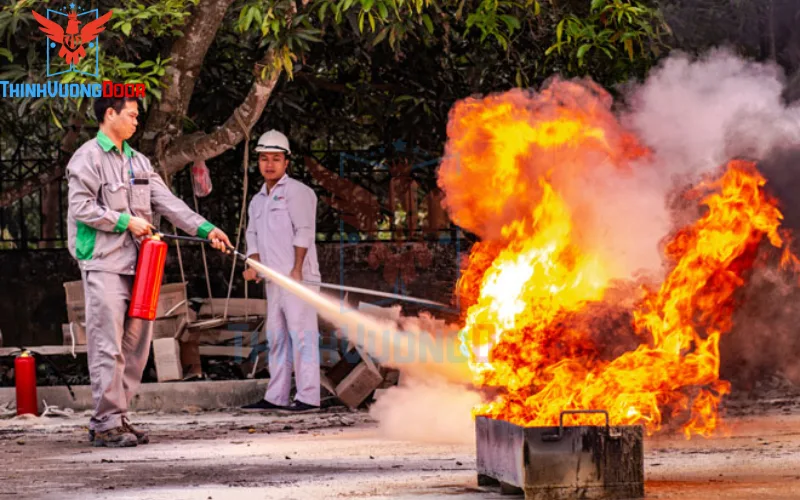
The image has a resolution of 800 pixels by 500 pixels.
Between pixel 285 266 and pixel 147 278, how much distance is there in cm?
277

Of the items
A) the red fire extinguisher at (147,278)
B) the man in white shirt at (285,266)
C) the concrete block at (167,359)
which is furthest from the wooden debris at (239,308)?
the red fire extinguisher at (147,278)

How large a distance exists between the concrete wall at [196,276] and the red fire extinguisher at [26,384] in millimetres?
3380

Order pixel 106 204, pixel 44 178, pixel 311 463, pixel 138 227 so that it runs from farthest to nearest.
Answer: pixel 44 178, pixel 106 204, pixel 138 227, pixel 311 463

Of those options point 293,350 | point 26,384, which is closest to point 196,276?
point 293,350

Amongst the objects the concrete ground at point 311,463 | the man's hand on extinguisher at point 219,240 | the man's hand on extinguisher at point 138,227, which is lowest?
the concrete ground at point 311,463

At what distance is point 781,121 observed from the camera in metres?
9.70

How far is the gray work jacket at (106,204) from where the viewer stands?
921 cm

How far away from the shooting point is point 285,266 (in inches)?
472

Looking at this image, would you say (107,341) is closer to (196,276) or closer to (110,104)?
(110,104)

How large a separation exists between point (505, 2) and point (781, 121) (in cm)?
373

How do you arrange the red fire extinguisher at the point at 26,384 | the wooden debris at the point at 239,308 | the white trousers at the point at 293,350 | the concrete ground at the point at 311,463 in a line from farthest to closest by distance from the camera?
1. the wooden debris at the point at 239,308
2. the white trousers at the point at 293,350
3. the red fire extinguisher at the point at 26,384
4. the concrete ground at the point at 311,463

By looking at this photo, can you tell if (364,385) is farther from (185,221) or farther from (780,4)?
(780,4)

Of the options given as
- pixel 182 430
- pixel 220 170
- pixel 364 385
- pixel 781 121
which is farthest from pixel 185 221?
pixel 220 170

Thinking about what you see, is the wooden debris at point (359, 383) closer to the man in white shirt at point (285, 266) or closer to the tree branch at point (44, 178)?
the man in white shirt at point (285, 266)
